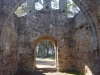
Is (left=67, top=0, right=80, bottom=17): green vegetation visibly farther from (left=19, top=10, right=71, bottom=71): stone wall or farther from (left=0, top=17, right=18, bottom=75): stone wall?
(left=0, top=17, right=18, bottom=75): stone wall

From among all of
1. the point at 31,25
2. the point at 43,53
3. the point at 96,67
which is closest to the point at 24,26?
the point at 31,25

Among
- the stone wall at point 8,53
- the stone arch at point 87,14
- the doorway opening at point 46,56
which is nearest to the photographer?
the stone arch at point 87,14

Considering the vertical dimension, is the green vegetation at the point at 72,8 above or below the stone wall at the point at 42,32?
above

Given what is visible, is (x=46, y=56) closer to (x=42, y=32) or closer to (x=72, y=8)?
(x=72, y=8)

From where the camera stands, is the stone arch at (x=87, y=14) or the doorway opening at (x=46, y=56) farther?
the doorway opening at (x=46, y=56)

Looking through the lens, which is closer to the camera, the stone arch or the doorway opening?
the stone arch

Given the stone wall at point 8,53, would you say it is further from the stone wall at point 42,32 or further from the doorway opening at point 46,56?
the doorway opening at point 46,56

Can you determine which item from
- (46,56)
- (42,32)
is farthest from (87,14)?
(46,56)

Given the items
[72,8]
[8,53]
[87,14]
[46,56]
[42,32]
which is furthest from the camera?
[46,56]

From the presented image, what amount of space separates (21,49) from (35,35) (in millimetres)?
1431

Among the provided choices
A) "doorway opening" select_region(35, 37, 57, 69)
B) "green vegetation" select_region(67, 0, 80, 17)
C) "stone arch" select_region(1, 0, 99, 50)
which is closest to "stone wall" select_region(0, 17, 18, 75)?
"stone arch" select_region(1, 0, 99, 50)

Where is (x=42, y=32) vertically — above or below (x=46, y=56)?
above

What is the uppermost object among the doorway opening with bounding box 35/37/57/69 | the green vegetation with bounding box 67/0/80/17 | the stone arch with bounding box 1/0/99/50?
the green vegetation with bounding box 67/0/80/17

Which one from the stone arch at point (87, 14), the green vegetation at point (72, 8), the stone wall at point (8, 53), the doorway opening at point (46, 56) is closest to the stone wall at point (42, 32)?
the doorway opening at point (46, 56)
